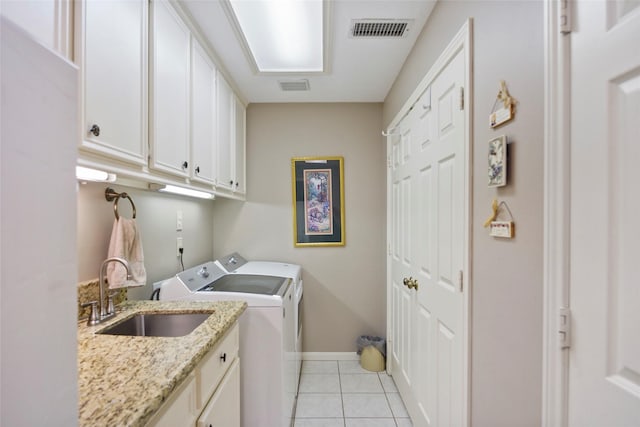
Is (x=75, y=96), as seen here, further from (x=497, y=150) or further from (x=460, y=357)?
(x=460, y=357)

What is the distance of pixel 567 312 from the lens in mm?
728

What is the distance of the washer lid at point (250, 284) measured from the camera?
183cm

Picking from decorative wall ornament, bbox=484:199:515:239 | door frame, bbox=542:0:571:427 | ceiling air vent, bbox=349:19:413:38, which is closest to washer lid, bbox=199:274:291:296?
decorative wall ornament, bbox=484:199:515:239

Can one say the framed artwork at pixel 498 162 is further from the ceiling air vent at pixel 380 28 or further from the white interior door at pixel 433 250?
the ceiling air vent at pixel 380 28

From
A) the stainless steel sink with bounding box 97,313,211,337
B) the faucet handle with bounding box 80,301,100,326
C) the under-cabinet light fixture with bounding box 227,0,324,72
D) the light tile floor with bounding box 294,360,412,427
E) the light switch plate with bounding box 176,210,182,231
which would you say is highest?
the under-cabinet light fixture with bounding box 227,0,324,72

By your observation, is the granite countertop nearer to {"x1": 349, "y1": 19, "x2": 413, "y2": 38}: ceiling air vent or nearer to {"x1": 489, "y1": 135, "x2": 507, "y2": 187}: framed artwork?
{"x1": 489, "y1": 135, "x2": 507, "y2": 187}: framed artwork

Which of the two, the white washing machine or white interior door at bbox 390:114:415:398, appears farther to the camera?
white interior door at bbox 390:114:415:398

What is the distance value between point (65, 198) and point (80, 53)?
0.70 meters

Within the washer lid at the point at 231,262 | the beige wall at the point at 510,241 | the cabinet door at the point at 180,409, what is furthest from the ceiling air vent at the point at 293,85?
the cabinet door at the point at 180,409

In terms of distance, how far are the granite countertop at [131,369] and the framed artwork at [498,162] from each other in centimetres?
115

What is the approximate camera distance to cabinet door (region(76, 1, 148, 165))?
882 millimetres

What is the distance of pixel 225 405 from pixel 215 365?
24cm

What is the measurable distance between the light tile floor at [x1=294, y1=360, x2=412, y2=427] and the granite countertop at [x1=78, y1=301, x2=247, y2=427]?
128cm

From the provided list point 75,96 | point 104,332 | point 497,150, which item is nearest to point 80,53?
point 75,96
